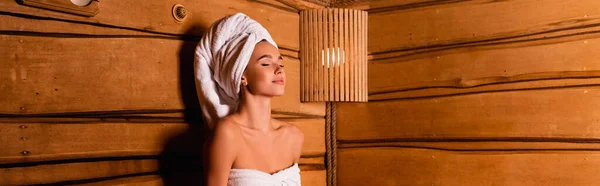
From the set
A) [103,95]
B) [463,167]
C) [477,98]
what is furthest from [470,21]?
[103,95]

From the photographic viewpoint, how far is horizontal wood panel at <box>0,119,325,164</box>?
153 cm

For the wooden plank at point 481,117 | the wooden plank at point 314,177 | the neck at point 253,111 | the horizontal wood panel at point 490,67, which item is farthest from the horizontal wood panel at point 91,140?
the horizontal wood panel at point 490,67

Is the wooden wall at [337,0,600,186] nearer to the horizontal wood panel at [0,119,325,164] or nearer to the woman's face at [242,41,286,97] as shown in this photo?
the woman's face at [242,41,286,97]

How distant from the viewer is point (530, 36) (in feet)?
7.72

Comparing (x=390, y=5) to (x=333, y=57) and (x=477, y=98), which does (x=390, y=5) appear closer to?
(x=333, y=57)

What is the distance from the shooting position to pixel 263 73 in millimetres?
1906

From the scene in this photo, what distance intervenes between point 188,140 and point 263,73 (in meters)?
0.40

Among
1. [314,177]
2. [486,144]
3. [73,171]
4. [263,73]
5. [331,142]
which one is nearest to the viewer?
[73,171]

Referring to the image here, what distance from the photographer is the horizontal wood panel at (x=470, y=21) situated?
2.29 m

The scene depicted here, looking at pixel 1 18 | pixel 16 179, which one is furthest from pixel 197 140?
pixel 1 18

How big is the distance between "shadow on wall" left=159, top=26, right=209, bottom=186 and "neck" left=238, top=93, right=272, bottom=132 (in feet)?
0.60

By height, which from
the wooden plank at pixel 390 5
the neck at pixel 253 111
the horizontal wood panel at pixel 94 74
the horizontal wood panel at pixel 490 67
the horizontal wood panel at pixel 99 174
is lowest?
the horizontal wood panel at pixel 99 174

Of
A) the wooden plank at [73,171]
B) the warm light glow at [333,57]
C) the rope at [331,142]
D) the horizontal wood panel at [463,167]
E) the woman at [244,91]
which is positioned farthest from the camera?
the rope at [331,142]

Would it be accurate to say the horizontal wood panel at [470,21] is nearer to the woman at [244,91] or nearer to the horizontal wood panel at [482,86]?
the horizontal wood panel at [482,86]
